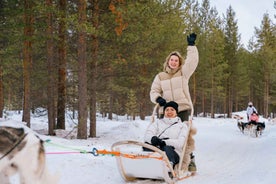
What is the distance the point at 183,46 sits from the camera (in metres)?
27.5

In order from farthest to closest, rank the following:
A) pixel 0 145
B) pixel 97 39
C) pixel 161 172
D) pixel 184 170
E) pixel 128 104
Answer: pixel 128 104 < pixel 97 39 < pixel 184 170 < pixel 161 172 < pixel 0 145

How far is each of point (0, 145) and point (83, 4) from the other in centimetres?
906

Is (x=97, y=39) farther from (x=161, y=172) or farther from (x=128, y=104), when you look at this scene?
(x=128, y=104)

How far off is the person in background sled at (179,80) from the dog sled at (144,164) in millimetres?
1311

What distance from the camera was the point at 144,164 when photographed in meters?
5.69

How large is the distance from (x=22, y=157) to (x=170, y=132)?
11.2ft

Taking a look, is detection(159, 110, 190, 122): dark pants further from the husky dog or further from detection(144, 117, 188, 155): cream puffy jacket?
the husky dog

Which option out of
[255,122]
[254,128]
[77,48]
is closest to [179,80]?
[77,48]

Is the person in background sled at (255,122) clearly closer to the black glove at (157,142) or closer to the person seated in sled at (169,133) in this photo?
the person seated in sled at (169,133)

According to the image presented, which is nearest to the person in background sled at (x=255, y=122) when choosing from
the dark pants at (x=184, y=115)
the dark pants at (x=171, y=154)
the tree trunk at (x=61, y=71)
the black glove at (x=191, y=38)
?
the tree trunk at (x=61, y=71)

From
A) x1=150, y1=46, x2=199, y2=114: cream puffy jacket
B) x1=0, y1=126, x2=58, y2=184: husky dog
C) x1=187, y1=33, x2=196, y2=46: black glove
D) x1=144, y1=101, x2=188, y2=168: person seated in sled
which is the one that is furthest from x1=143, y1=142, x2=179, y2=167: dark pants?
x1=0, y1=126, x2=58, y2=184: husky dog

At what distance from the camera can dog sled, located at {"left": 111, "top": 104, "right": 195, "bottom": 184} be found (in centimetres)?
555

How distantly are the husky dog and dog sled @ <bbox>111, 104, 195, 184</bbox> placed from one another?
2153mm

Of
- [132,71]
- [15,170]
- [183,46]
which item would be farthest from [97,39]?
[183,46]
